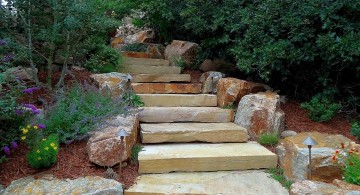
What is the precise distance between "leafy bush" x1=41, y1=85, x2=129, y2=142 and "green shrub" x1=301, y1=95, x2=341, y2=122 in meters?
2.50

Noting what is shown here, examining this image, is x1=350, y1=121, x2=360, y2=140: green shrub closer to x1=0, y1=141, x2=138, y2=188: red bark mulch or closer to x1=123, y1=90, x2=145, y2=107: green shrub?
x1=0, y1=141, x2=138, y2=188: red bark mulch

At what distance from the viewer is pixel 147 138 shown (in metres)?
4.12

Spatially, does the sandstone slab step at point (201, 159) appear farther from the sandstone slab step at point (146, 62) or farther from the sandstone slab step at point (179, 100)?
the sandstone slab step at point (146, 62)

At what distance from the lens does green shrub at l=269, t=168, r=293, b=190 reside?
3402mm

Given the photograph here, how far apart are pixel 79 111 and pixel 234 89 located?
2247 mm

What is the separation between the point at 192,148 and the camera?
4000 millimetres

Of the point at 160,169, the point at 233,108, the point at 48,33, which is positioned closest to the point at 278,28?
the point at 233,108

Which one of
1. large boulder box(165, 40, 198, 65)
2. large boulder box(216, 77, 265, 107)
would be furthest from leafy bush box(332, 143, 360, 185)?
large boulder box(165, 40, 198, 65)

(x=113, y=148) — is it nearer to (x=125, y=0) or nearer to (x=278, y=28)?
(x=278, y=28)

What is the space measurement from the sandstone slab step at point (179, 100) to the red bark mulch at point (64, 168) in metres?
1.65

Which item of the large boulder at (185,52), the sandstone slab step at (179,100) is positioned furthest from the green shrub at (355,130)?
the large boulder at (185,52)

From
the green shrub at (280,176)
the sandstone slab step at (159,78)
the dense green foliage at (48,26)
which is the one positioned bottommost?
the green shrub at (280,176)

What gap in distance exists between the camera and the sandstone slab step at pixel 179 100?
16.8 ft

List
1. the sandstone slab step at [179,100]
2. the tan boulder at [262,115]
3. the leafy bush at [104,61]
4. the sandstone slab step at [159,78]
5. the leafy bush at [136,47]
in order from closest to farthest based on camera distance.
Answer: the tan boulder at [262,115]
the sandstone slab step at [179,100]
the leafy bush at [104,61]
the sandstone slab step at [159,78]
the leafy bush at [136,47]
